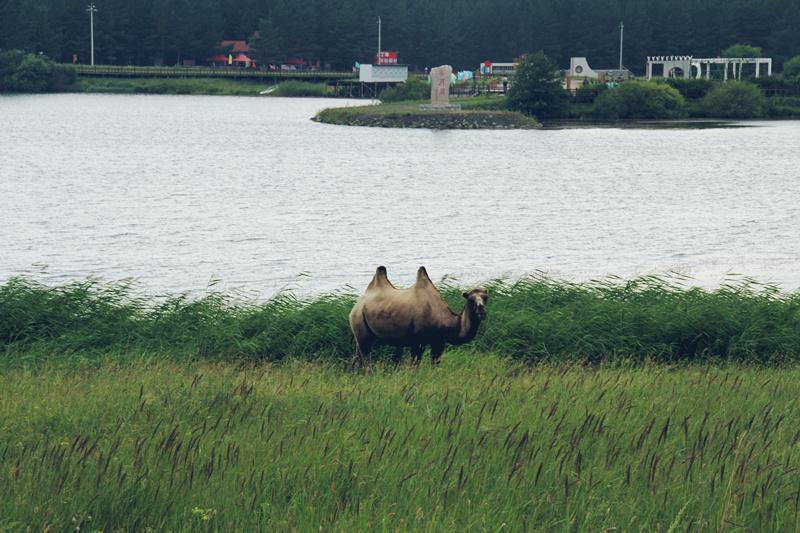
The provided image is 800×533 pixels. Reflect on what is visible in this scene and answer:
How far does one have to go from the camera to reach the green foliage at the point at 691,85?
135m

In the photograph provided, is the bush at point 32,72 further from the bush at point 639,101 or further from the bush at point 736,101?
the bush at point 736,101

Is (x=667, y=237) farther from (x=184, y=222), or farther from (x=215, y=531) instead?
(x=215, y=531)

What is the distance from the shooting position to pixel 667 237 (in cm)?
4188

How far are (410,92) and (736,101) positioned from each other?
135 ft

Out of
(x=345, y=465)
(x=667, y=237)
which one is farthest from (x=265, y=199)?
(x=345, y=465)

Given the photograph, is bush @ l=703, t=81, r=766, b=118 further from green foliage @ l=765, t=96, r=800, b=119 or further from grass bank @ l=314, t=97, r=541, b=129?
grass bank @ l=314, t=97, r=541, b=129

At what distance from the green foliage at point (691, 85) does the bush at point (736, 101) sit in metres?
2.16

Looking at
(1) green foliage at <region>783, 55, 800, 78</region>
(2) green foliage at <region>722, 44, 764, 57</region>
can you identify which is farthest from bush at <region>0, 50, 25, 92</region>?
(1) green foliage at <region>783, 55, 800, 78</region>

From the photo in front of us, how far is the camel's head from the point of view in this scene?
12.0m

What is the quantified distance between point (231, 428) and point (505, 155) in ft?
255

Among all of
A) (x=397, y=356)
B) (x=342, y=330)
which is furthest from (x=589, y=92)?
(x=397, y=356)

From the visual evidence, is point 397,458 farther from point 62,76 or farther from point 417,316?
point 62,76

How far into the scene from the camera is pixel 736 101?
131 metres

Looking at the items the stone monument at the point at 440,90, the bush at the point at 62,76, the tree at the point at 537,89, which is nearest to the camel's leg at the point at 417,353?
the stone monument at the point at 440,90
